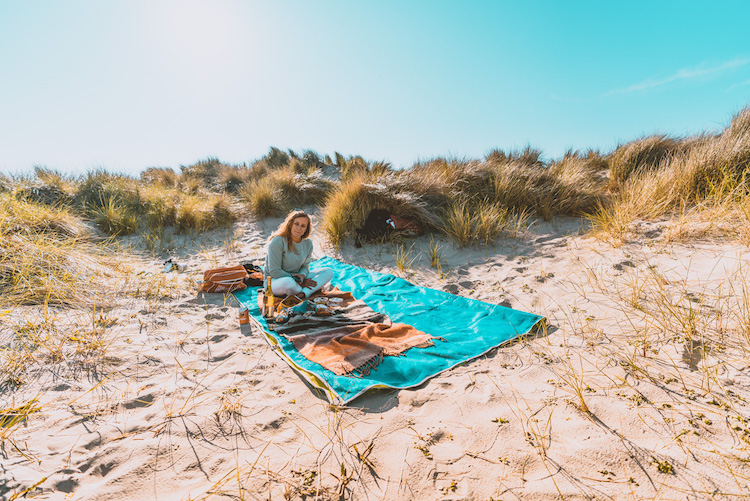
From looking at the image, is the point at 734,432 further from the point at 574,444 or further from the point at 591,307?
the point at 591,307

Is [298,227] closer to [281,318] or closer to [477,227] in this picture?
[281,318]

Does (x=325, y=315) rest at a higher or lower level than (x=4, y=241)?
lower

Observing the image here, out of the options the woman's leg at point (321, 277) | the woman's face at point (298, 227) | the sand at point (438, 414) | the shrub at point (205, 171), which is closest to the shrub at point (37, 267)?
the sand at point (438, 414)

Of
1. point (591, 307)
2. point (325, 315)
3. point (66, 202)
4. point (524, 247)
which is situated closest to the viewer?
point (591, 307)

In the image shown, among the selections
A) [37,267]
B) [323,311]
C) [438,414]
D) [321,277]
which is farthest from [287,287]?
[37,267]

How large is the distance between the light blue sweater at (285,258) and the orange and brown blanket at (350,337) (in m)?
0.85

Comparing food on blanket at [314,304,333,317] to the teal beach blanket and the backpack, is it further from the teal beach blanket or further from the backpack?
the backpack

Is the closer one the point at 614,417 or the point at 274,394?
the point at 614,417

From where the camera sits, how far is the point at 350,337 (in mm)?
2959

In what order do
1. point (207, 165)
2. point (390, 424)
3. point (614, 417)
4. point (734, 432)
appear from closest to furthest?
point (734, 432)
point (614, 417)
point (390, 424)
point (207, 165)

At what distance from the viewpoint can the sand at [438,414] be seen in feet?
4.59

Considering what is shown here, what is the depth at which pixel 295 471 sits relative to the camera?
4.99 feet

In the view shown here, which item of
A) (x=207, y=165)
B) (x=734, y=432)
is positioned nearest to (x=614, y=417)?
(x=734, y=432)

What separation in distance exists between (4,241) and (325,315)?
379 centimetres
